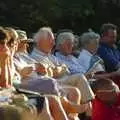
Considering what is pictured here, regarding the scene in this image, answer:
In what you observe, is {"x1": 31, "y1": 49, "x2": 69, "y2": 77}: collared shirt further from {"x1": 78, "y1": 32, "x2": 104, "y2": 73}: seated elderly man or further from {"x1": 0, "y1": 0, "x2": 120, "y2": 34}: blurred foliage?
{"x1": 0, "y1": 0, "x2": 120, "y2": 34}: blurred foliage

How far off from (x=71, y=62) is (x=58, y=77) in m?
1.37

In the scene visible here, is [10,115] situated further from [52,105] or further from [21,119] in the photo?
[52,105]

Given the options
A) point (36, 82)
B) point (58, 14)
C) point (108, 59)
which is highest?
point (58, 14)

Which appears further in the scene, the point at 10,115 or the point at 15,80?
the point at 15,80

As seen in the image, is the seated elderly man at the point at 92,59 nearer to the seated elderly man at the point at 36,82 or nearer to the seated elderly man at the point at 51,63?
the seated elderly man at the point at 51,63

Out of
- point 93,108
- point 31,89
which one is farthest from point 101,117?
point 31,89

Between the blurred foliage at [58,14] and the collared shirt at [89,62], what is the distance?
6.67 meters

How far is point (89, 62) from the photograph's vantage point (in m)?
10.7

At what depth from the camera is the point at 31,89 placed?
7461mm

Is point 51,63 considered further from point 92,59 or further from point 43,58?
point 92,59

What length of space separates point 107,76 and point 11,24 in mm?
7787

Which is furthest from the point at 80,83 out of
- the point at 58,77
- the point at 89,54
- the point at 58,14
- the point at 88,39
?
the point at 58,14

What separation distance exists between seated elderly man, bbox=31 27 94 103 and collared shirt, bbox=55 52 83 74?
0.28 m

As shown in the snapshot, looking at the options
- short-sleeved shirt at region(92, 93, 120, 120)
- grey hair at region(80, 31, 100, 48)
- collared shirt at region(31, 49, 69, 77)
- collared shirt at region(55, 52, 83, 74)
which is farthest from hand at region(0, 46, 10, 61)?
grey hair at region(80, 31, 100, 48)
